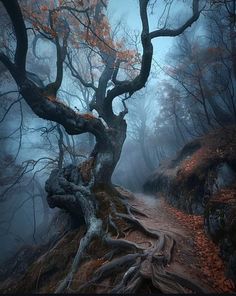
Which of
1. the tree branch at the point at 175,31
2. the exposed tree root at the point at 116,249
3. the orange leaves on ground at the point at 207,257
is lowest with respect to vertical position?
the orange leaves on ground at the point at 207,257

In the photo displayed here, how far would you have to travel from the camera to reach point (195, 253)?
6133 mm

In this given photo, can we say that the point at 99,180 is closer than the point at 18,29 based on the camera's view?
No

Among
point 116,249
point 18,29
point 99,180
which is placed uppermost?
point 18,29

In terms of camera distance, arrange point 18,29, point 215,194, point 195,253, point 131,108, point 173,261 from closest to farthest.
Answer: point 173,261
point 195,253
point 18,29
point 215,194
point 131,108

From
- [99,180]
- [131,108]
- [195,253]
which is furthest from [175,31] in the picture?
[131,108]

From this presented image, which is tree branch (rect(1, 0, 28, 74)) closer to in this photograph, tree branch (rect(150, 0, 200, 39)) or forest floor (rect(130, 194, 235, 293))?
tree branch (rect(150, 0, 200, 39))

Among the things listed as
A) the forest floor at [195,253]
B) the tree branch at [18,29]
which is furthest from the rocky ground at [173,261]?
the tree branch at [18,29]

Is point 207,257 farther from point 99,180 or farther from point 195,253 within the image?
point 99,180

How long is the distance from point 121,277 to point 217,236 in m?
2.86

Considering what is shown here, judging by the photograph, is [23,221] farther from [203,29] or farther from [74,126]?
[203,29]

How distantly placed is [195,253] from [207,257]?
0.36 meters

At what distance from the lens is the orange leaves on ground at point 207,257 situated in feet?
15.7

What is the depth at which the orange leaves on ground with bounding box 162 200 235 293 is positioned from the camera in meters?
4.79

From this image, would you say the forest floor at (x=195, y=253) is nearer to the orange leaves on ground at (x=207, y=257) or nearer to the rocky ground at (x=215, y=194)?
the orange leaves on ground at (x=207, y=257)
